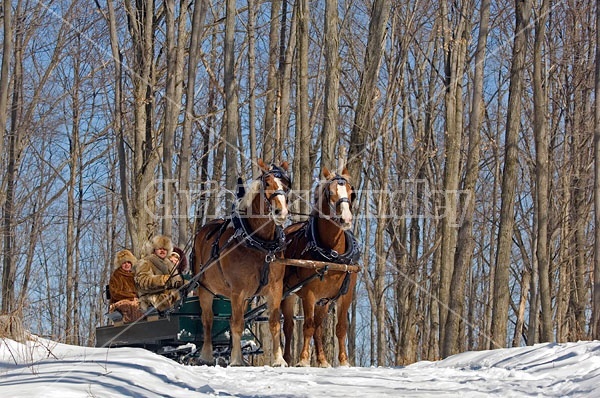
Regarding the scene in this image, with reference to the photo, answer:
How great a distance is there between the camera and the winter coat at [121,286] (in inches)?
525

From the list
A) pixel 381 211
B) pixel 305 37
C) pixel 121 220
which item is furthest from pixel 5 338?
pixel 121 220

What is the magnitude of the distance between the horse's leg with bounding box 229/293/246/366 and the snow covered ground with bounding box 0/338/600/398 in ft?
5.93

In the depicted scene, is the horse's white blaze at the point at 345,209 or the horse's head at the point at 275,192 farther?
the horse's white blaze at the point at 345,209

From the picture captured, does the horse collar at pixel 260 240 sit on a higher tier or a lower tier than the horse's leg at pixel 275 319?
higher

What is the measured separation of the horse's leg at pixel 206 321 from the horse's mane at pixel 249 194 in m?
1.67

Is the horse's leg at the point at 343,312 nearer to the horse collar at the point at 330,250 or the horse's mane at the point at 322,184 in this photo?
the horse collar at the point at 330,250

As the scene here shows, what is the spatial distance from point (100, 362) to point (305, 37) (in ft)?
35.4

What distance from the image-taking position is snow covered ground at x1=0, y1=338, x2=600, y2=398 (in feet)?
20.8

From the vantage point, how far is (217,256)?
1162 centimetres

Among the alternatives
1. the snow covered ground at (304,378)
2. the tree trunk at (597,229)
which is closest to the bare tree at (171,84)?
the tree trunk at (597,229)

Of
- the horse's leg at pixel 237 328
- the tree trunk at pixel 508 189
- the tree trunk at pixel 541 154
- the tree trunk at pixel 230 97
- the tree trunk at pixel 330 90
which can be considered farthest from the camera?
the tree trunk at pixel 230 97

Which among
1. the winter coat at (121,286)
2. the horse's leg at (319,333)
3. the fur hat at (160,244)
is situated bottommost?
the horse's leg at (319,333)

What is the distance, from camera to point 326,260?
36.9ft

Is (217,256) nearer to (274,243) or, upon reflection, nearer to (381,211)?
(274,243)
